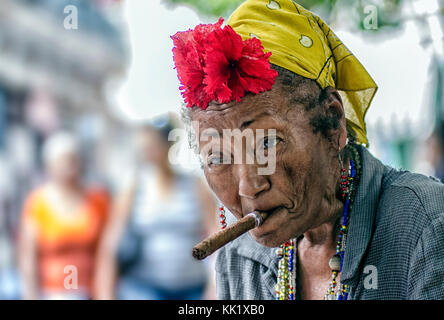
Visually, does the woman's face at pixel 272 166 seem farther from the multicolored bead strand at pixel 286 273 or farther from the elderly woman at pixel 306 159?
the multicolored bead strand at pixel 286 273

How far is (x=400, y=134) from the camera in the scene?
2.37 meters

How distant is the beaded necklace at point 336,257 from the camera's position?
57.2 inches

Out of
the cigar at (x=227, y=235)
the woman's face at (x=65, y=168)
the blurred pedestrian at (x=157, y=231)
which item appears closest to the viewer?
the cigar at (x=227, y=235)

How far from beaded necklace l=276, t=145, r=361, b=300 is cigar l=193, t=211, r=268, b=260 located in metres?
0.30

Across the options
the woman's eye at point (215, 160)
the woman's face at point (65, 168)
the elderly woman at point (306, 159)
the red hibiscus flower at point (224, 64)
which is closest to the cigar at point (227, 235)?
the elderly woman at point (306, 159)

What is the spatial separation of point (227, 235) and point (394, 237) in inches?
18.5

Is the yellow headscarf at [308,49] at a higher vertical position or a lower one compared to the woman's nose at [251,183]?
higher

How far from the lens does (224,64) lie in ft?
4.10

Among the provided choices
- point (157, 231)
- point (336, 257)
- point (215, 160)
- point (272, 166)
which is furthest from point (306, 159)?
point (157, 231)

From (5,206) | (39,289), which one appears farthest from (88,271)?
(5,206)

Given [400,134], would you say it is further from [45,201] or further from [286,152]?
[45,201]

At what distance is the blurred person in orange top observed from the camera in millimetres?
3090

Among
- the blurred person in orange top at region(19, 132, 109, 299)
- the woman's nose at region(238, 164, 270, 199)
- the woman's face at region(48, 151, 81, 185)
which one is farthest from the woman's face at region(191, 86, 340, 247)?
Answer: the woman's face at region(48, 151, 81, 185)

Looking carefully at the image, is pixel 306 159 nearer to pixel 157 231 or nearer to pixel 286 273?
pixel 286 273
